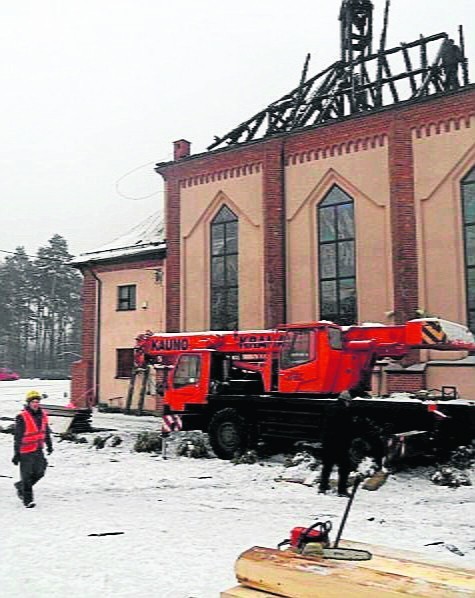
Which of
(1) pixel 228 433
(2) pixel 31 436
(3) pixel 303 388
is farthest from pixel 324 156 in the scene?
(2) pixel 31 436

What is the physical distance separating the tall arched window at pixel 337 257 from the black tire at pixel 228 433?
640cm

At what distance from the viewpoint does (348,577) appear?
3.90 meters

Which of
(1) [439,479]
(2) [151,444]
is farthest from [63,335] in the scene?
(1) [439,479]

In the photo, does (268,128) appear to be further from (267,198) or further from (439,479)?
(439,479)

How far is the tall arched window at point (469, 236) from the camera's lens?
59.1ft

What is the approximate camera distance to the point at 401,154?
1912 cm

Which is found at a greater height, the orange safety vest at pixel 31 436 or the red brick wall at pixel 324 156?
the red brick wall at pixel 324 156

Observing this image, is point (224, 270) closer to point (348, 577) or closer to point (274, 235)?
point (274, 235)

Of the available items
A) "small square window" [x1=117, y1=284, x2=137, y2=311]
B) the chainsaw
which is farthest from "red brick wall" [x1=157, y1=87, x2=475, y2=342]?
the chainsaw

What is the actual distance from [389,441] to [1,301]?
234 ft

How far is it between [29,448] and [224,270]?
13739 millimetres

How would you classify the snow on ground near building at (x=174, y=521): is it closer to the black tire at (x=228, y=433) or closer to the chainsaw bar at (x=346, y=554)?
the black tire at (x=228, y=433)

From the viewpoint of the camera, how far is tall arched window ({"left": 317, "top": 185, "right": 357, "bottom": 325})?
20172 mm

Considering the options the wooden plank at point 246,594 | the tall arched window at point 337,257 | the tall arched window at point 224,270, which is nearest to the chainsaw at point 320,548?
the wooden plank at point 246,594
